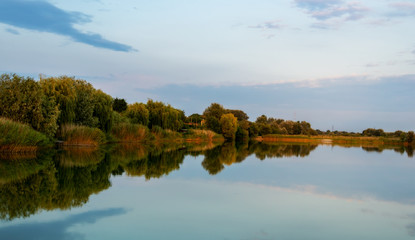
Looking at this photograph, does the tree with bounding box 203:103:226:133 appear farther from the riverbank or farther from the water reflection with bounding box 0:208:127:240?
the water reflection with bounding box 0:208:127:240

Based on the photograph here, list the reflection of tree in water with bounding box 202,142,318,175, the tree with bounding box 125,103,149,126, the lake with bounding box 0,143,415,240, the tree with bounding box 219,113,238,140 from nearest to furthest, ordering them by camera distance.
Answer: the lake with bounding box 0,143,415,240, the reflection of tree in water with bounding box 202,142,318,175, the tree with bounding box 125,103,149,126, the tree with bounding box 219,113,238,140

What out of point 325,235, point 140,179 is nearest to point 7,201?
point 140,179

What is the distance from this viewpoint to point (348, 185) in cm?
1226

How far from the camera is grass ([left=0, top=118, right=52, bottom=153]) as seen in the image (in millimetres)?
16531

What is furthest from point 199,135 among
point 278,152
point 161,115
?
point 278,152

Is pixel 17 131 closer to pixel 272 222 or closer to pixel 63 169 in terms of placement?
pixel 63 169

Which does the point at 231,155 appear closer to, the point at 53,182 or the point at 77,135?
the point at 77,135

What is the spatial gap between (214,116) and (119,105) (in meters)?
22.1

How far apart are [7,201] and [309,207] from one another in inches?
263

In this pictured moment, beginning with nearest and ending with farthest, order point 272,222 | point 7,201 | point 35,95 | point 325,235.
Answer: point 325,235
point 272,222
point 7,201
point 35,95

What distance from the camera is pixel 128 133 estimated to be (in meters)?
34.3

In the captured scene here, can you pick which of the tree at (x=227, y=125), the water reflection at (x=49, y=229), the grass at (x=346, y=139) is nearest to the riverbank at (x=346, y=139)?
the grass at (x=346, y=139)

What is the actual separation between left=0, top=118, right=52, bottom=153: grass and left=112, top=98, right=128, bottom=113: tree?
31.3m

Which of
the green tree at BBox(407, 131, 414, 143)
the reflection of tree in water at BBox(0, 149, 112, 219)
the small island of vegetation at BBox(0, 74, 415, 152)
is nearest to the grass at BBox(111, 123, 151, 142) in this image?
the small island of vegetation at BBox(0, 74, 415, 152)
